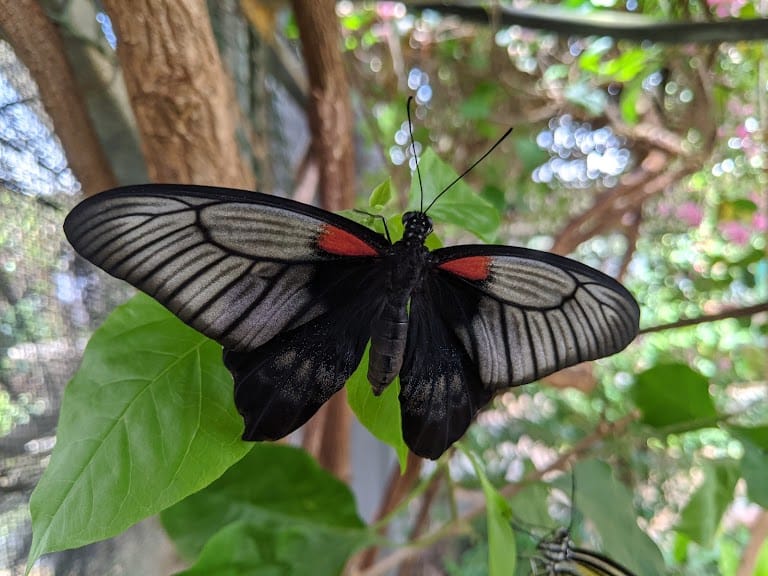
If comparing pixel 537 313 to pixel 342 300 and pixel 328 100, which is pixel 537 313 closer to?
pixel 342 300

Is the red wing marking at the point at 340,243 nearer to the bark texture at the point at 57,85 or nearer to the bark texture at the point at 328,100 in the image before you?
the bark texture at the point at 57,85

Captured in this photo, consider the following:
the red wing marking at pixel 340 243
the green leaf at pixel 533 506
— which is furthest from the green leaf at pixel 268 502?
the red wing marking at pixel 340 243

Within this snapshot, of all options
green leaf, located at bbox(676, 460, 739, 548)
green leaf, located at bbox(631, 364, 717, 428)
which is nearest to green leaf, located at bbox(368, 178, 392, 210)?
green leaf, located at bbox(631, 364, 717, 428)

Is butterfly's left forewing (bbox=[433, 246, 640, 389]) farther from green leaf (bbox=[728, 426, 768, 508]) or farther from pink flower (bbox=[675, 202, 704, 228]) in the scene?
pink flower (bbox=[675, 202, 704, 228])

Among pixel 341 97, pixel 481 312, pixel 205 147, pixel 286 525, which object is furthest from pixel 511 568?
pixel 341 97

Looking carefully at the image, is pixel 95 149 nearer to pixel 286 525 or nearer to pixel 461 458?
pixel 286 525
